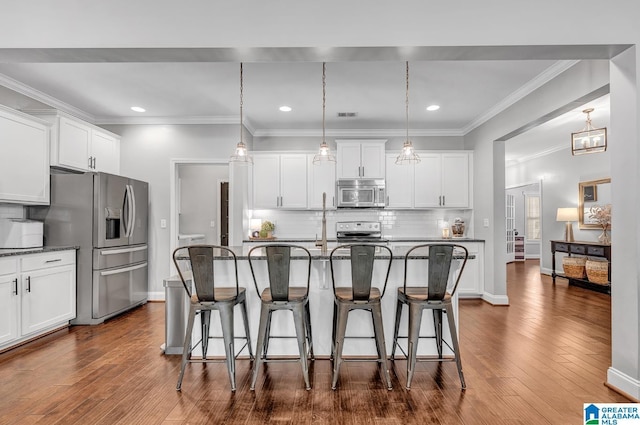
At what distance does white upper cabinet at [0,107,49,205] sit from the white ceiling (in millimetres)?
548

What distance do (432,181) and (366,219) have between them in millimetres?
1232

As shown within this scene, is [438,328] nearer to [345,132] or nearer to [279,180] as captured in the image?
[279,180]

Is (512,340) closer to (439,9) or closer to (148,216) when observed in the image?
(439,9)

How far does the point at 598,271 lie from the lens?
5910 millimetres

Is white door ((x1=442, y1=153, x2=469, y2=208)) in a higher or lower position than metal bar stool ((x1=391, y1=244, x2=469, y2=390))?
higher

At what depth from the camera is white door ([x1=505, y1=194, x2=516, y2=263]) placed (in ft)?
34.0

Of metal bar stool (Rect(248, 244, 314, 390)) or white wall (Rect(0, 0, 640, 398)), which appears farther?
metal bar stool (Rect(248, 244, 314, 390))

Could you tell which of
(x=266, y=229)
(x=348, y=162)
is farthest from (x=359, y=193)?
Result: (x=266, y=229)

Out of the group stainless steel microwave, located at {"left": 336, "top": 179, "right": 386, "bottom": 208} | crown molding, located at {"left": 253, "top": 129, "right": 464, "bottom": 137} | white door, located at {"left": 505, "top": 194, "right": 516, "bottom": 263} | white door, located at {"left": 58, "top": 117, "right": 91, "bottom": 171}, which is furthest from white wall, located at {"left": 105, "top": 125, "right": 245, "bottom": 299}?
white door, located at {"left": 505, "top": 194, "right": 516, "bottom": 263}

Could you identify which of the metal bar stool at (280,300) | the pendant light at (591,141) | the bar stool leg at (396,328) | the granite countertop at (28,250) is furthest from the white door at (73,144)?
the pendant light at (591,141)

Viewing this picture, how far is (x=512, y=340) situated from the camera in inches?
140

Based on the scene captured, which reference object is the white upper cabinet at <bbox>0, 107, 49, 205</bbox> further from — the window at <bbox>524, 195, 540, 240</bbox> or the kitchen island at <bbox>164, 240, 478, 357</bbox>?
the window at <bbox>524, 195, 540, 240</bbox>

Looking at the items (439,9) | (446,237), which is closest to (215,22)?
(439,9)

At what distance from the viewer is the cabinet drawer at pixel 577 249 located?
252 inches
